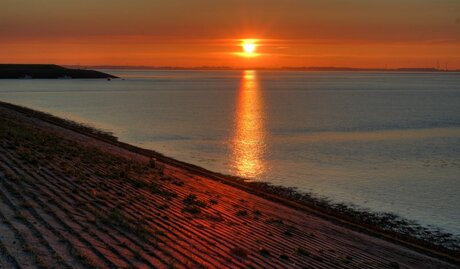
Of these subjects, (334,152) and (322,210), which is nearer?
(322,210)

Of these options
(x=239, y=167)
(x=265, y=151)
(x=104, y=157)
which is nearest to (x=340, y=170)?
(x=239, y=167)

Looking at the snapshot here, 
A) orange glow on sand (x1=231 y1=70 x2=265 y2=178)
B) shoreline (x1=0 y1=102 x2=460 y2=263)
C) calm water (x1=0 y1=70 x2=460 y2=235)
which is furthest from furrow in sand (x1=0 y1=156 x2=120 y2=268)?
orange glow on sand (x1=231 y1=70 x2=265 y2=178)

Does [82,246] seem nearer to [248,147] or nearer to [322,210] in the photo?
[322,210]

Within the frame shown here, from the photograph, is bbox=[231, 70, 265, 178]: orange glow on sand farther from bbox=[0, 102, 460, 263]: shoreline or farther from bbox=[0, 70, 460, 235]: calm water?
bbox=[0, 102, 460, 263]: shoreline

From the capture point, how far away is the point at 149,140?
42.9 m

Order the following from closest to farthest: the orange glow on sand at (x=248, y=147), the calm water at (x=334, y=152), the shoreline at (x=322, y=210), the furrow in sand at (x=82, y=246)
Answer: the furrow in sand at (x=82, y=246), the shoreline at (x=322, y=210), the calm water at (x=334, y=152), the orange glow on sand at (x=248, y=147)

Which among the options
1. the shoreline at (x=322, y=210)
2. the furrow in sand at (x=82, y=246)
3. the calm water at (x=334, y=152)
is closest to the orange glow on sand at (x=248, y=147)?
the calm water at (x=334, y=152)

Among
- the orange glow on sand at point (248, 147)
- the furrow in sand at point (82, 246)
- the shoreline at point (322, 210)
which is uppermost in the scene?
the furrow in sand at point (82, 246)

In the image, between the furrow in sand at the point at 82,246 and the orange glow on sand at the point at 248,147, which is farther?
the orange glow on sand at the point at 248,147

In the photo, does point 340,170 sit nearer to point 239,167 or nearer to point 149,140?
point 239,167

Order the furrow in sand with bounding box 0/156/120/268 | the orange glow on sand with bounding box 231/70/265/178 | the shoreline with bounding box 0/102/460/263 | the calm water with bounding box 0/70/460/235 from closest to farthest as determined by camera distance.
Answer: the furrow in sand with bounding box 0/156/120/268
the shoreline with bounding box 0/102/460/263
the calm water with bounding box 0/70/460/235
the orange glow on sand with bounding box 231/70/265/178

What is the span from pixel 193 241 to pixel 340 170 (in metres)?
20.1

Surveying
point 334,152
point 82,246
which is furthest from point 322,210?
point 334,152

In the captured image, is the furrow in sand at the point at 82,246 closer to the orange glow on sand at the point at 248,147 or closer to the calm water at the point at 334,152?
the calm water at the point at 334,152
